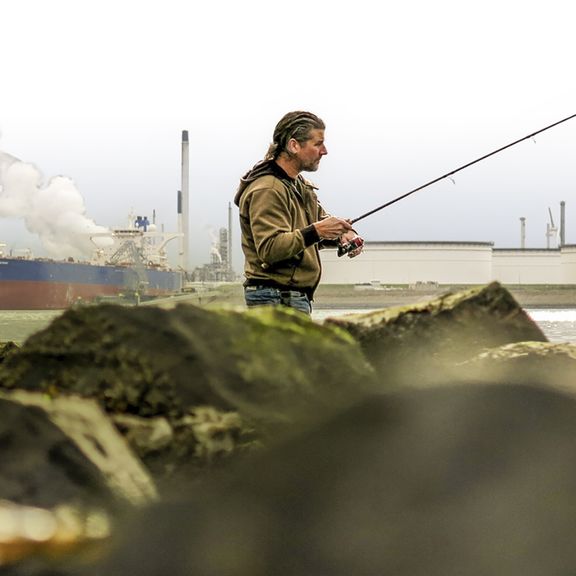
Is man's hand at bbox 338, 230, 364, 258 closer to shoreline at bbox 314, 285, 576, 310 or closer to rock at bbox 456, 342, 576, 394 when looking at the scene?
rock at bbox 456, 342, 576, 394

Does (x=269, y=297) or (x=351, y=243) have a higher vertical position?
(x=351, y=243)

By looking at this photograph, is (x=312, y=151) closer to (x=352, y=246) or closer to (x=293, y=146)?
(x=293, y=146)

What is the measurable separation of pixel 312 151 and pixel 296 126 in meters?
0.09

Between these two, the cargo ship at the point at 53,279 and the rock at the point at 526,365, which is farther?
the cargo ship at the point at 53,279

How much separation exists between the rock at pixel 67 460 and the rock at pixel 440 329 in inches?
20.0

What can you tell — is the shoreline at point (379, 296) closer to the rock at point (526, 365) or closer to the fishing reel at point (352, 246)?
the fishing reel at point (352, 246)

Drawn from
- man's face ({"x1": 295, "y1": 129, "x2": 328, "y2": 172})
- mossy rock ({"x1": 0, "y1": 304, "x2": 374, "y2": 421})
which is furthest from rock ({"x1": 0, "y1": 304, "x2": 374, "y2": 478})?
man's face ({"x1": 295, "y1": 129, "x2": 328, "y2": 172})

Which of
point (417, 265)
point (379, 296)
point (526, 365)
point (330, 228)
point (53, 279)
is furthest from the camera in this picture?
point (417, 265)

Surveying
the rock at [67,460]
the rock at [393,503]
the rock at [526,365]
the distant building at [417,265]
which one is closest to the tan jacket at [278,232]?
the rock at [526,365]

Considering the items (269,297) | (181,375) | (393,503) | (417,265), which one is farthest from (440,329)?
(417,265)

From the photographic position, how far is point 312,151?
2.43 meters

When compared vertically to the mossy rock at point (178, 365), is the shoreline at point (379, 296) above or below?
below

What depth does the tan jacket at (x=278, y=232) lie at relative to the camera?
7.51ft

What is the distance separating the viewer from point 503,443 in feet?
4.43
